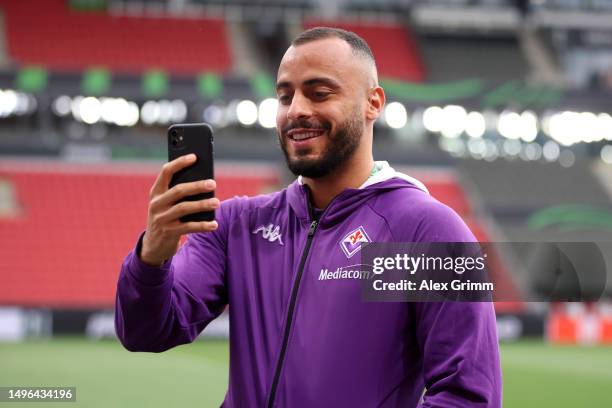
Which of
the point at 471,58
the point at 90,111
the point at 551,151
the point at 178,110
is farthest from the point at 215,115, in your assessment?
the point at 551,151

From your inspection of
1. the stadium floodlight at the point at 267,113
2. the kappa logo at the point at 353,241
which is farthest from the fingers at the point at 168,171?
the stadium floodlight at the point at 267,113

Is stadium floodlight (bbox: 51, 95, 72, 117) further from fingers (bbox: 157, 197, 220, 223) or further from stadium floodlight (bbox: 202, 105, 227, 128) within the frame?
fingers (bbox: 157, 197, 220, 223)

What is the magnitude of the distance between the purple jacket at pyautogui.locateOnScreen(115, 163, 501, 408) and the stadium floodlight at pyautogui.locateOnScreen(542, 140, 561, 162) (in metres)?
28.5

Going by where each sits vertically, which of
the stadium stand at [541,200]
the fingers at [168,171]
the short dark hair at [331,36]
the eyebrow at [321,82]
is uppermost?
the stadium stand at [541,200]

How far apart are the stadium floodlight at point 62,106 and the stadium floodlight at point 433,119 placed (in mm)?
12048

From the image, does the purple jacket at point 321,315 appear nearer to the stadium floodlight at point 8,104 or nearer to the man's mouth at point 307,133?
the man's mouth at point 307,133

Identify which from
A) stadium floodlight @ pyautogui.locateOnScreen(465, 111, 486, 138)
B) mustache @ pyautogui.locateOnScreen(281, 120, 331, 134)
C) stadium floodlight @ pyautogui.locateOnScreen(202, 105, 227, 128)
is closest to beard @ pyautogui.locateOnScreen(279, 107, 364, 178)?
mustache @ pyautogui.locateOnScreen(281, 120, 331, 134)

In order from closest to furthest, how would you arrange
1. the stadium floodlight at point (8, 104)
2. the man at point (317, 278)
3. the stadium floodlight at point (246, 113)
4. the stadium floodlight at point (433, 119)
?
the man at point (317, 278), the stadium floodlight at point (8, 104), the stadium floodlight at point (246, 113), the stadium floodlight at point (433, 119)

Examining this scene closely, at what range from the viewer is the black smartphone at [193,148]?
213cm

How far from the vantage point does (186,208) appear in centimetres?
207

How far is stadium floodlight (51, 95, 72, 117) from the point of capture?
81.5ft

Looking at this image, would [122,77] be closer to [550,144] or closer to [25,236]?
[25,236]

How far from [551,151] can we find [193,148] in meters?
29.2

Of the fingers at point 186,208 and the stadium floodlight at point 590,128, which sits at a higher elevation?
the stadium floodlight at point 590,128
